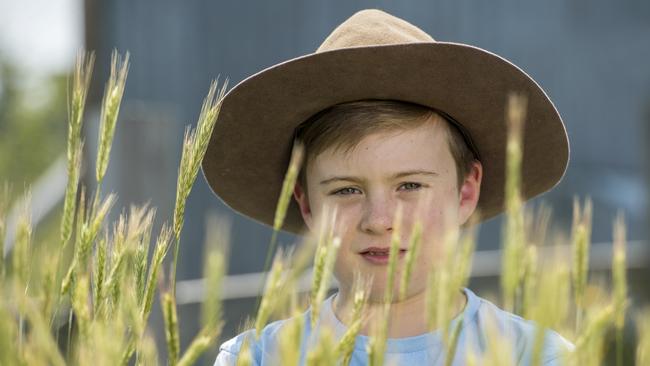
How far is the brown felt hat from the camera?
2.29 m

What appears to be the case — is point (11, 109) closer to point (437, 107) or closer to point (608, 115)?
point (608, 115)

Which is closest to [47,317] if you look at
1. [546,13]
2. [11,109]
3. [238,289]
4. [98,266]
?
[98,266]

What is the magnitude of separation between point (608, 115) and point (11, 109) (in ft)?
85.5

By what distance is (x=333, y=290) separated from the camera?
5.54 m

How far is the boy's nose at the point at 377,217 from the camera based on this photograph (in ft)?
7.04

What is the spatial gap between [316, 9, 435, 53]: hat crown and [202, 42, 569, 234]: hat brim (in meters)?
0.10

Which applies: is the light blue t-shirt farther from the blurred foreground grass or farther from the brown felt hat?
the blurred foreground grass

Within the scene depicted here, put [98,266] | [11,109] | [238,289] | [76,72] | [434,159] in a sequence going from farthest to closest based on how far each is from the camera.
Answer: [11,109], [238,289], [434,159], [76,72], [98,266]

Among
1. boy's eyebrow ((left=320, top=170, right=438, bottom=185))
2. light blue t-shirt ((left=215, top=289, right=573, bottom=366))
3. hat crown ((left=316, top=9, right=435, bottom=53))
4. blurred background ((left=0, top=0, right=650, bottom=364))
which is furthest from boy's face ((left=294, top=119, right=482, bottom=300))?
blurred background ((left=0, top=0, right=650, bottom=364))

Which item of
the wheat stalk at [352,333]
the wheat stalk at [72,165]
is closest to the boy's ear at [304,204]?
the wheat stalk at [72,165]

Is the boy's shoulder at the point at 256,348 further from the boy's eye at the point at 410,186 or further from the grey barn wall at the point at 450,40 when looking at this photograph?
the grey barn wall at the point at 450,40

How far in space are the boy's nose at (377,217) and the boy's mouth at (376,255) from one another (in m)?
0.04

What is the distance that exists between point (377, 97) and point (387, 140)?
0.47ft

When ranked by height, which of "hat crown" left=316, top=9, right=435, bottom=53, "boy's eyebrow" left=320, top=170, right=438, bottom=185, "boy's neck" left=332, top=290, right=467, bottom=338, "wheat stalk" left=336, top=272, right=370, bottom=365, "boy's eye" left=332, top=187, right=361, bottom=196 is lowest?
"boy's neck" left=332, top=290, right=467, bottom=338
